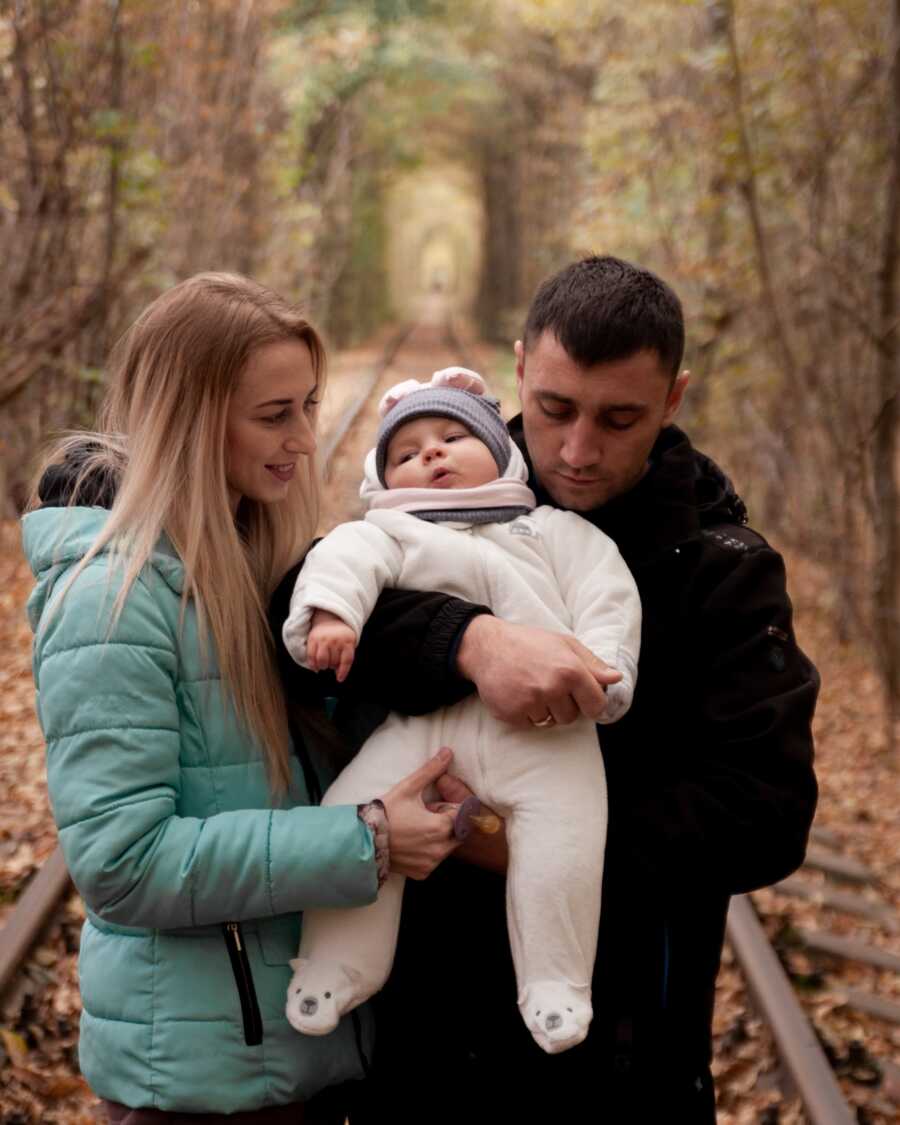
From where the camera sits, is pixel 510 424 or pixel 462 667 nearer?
pixel 462 667

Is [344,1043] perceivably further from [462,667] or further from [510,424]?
[510,424]

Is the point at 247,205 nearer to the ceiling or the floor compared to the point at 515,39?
nearer to the floor

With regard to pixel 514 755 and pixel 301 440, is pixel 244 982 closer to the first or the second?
pixel 514 755

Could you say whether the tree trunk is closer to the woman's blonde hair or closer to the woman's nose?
the woman's nose

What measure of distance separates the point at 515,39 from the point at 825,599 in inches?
849

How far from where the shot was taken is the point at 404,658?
2.10 metres

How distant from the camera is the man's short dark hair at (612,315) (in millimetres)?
2215

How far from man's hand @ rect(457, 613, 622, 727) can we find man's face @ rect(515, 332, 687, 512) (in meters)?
0.39

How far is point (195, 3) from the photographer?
11562mm

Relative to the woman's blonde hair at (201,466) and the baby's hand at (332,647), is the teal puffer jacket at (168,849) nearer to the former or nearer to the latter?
the woman's blonde hair at (201,466)

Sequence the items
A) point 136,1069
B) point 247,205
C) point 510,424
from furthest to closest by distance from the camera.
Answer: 1. point 247,205
2. point 510,424
3. point 136,1069

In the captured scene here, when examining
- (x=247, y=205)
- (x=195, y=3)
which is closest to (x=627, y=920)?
(x=195, y=3)

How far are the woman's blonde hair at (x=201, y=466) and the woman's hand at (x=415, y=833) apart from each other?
0.78 feet

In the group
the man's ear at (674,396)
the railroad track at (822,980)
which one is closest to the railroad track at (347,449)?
the man's ear at (674,396)
